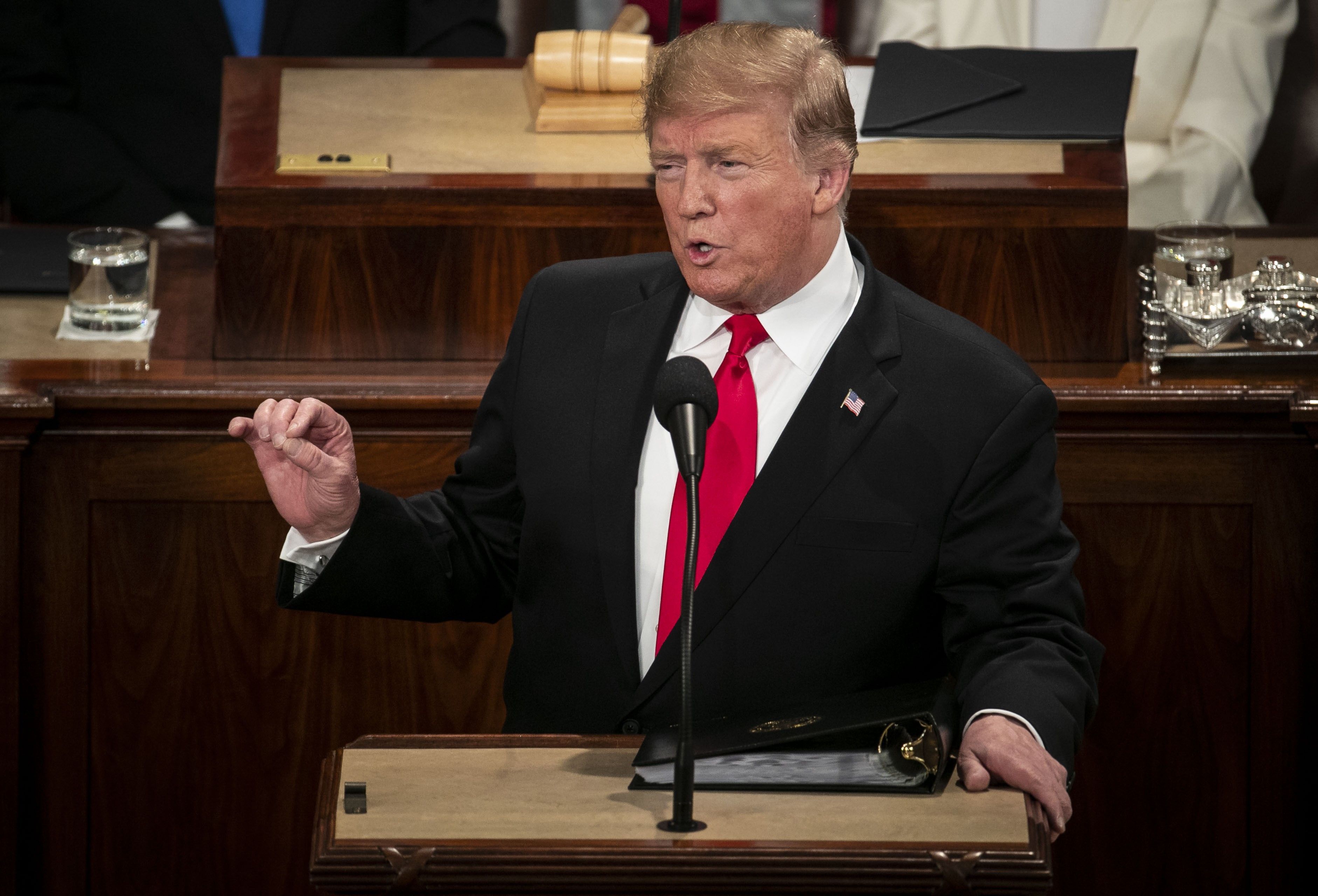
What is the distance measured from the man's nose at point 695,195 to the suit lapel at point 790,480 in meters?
0.23

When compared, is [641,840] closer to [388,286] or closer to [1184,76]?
[388,286]

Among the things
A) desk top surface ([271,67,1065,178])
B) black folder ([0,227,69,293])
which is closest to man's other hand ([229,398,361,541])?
desk top surface ([271,67,1065,178])

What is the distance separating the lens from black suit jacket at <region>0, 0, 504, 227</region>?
11.0 feet

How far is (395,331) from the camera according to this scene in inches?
95.1

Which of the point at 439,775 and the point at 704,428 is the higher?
the point at 704,428

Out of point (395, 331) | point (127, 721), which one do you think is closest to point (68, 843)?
point (127, 721)

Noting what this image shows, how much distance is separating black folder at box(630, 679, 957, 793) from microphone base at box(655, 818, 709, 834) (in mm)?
70

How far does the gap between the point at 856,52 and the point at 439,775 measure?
2.71 m

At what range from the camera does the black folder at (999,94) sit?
2541 millimetres

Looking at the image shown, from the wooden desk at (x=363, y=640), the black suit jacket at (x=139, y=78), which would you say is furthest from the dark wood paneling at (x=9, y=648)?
the black suit jacket at (x=139, y=78)

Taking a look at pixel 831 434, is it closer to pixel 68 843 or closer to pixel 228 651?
pixel 228 651

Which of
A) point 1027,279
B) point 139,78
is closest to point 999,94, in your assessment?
point 1027,279

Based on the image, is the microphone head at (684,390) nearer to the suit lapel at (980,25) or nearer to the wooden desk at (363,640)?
the wooden desk at (363,640)

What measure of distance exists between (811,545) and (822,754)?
0.38 meters
